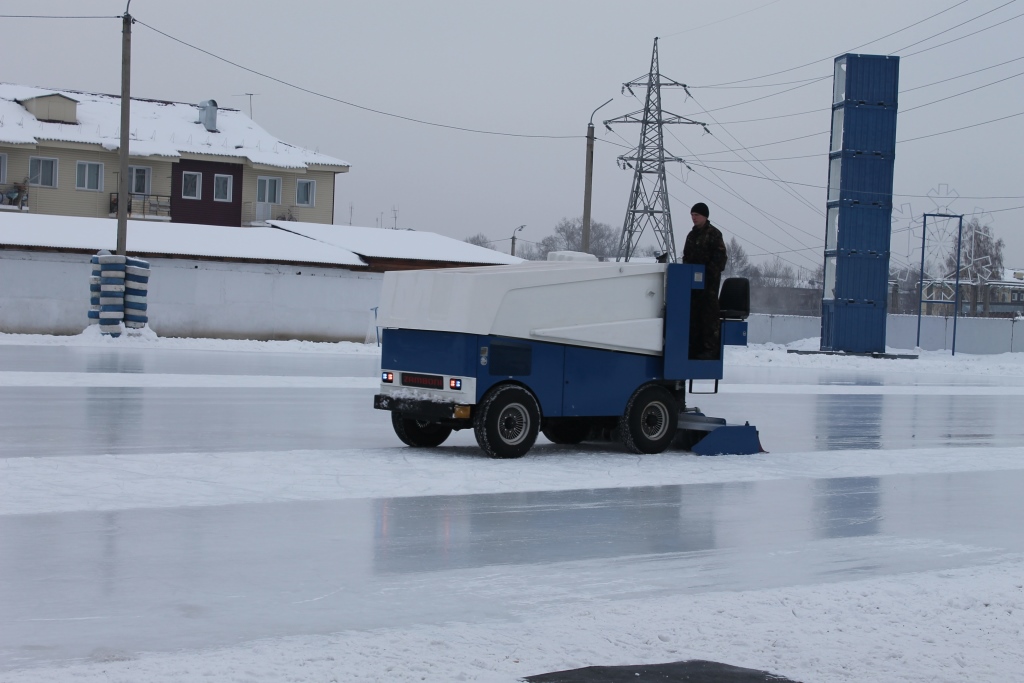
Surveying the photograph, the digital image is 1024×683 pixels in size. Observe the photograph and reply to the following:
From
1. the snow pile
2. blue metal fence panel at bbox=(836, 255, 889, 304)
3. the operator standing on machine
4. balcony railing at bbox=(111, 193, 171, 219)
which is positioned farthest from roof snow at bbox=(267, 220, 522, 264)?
the snow pile

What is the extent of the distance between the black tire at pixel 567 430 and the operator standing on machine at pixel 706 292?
1491 mm

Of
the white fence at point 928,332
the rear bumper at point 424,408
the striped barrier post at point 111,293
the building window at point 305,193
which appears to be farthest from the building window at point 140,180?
the rear bumper at point 424,408

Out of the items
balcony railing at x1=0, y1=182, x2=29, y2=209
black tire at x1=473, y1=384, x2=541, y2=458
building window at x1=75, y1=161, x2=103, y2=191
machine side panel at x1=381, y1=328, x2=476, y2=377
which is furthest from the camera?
building window at x1=75, y1=161, x2=103, y2=191

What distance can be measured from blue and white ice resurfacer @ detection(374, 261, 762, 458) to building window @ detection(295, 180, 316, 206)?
46204mm

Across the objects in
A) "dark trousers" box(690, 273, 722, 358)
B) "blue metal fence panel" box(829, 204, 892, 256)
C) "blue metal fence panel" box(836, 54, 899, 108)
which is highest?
"blue metal fence panel" box(836, 54, 899, 108)

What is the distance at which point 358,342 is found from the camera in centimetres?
4025

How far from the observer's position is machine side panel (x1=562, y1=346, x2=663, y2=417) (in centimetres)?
1196

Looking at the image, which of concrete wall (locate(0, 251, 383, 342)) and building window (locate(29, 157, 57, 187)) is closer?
concrete wall (locate(0, 251, 383, 342))

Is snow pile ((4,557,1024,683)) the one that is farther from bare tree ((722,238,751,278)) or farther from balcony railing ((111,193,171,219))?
bare tree ((722,238,751,278))

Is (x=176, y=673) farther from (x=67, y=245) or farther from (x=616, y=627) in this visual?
(x=67, y=245)

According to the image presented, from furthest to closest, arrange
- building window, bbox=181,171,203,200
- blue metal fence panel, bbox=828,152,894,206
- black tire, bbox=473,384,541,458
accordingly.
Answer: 1. building window, bbox=181,171,203,200
2. blue metal fence panel, bbox=828,152,894,206
3. black tire, bbox=473,384,541,458

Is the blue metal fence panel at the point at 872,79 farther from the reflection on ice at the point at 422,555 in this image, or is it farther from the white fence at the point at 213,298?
the reflection on ice at the point at 422,555

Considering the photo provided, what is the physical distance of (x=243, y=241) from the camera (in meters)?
40.6

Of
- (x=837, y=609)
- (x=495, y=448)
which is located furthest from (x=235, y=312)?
(x=837, y=609)
